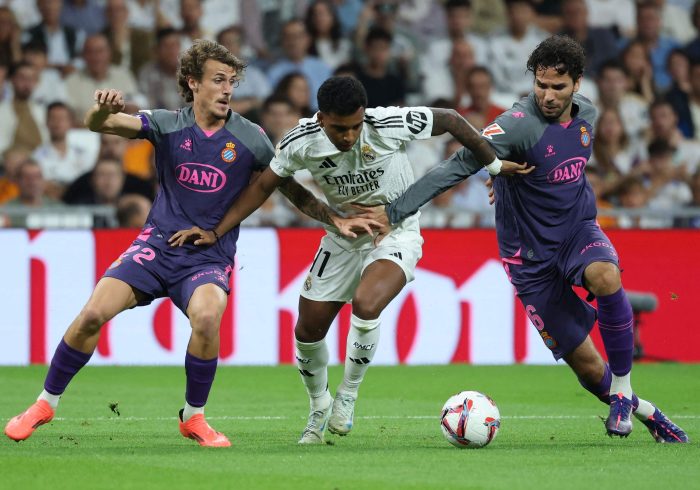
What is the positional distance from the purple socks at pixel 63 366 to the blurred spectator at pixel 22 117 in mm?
8075

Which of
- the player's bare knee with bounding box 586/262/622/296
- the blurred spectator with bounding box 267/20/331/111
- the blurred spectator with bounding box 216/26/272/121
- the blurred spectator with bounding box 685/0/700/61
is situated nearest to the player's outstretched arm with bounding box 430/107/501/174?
the player's bare knee with bounding box 586/262/622/296

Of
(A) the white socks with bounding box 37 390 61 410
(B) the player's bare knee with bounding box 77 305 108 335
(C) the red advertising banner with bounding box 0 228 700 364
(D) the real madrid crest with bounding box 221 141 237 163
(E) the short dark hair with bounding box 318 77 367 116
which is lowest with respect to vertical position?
(C) the red advertising banner with bounding box 0 228 700 364

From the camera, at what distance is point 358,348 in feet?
23.9

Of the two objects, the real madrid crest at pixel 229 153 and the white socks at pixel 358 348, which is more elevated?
the real madrid crest at pixel 229 153

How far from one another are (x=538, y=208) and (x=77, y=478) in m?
3.29

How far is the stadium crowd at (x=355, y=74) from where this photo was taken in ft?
47.1

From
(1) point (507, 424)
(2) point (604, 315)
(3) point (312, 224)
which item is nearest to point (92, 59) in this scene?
(3) point (312, 224)

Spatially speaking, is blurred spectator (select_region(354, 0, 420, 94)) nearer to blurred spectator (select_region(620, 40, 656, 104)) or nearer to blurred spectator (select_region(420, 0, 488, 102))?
blurred spectator (select_region(420, 0, 488, 102))

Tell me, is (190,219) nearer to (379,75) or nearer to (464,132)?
(464,132)

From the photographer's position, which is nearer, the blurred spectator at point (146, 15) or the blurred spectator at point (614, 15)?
the blurred spectator at point (146, 15)

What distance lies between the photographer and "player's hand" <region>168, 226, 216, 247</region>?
7324 mm

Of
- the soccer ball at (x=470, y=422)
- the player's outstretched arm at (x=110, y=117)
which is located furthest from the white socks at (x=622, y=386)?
the player's outstretched arm at (x=110, y=117)

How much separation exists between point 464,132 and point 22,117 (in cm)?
896

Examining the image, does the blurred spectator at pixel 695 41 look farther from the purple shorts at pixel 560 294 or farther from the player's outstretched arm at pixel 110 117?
the player's outstretched arm at pixel 110 117
